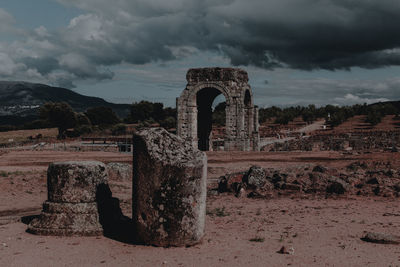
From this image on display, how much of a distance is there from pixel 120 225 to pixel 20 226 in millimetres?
1959

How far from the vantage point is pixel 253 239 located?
21.6ft

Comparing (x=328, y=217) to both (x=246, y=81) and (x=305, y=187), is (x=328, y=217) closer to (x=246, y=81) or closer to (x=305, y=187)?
(x=305, y=187)

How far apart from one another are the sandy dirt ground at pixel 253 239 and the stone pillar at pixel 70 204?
0.25 metres

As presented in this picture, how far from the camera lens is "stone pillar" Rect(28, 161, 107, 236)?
6.82 m

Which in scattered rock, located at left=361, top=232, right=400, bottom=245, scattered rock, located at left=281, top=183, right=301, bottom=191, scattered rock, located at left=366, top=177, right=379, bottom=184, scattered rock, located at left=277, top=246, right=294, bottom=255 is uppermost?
scattered rock, located at left=366, top=177, right=379, bottom=184

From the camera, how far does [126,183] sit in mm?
14258

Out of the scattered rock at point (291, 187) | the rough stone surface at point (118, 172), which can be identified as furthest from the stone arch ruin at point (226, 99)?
the scattered rock at point (291, 187)

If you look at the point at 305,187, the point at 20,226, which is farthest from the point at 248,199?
the point at 20,226

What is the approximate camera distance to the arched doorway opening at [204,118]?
30172mm

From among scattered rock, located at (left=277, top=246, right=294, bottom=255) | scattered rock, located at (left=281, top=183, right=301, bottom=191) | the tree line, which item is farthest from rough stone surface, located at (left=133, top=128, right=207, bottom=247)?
the tree line

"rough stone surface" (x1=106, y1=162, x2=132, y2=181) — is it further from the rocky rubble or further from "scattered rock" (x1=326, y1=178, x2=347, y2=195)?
"scattered rock" (x1=326, y1=178, x2=347, y2=195)

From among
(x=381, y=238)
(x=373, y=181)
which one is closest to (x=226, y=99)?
(x=373, y=181)

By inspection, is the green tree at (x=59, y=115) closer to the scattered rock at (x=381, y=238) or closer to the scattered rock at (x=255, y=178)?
the scattered rock at (x=255, y=178)

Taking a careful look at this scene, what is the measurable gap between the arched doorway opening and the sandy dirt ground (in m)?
19.5
